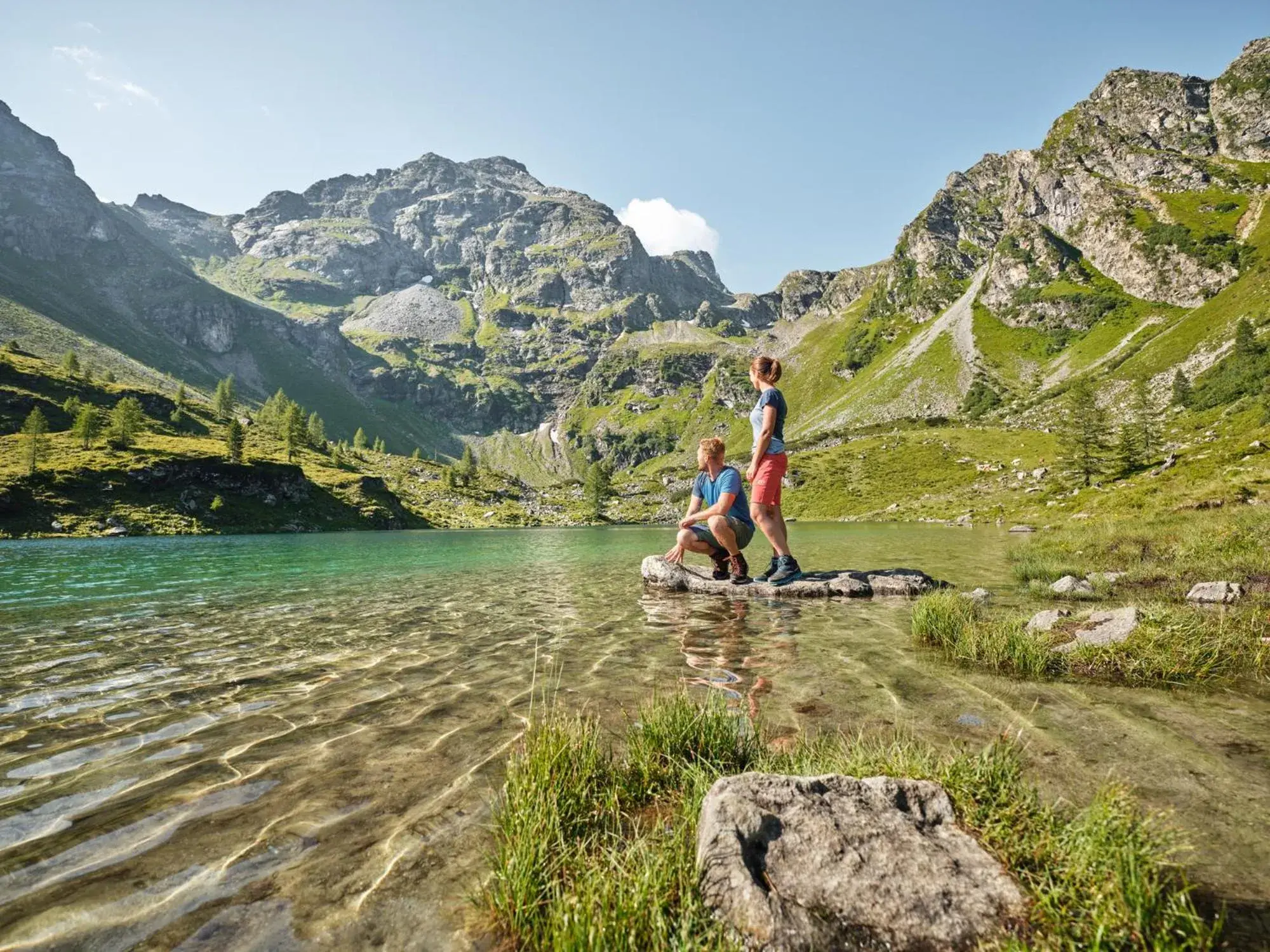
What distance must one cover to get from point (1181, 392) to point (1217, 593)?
147 m

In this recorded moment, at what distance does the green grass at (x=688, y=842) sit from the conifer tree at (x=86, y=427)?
5513 inches

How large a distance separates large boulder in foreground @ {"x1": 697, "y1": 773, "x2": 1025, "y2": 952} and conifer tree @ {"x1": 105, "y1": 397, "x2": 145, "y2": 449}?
14115 cm

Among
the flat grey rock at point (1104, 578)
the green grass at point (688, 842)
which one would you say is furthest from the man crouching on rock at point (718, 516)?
the flat grey rock at point (1104, 578)

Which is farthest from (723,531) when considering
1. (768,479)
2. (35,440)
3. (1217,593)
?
(35,440)

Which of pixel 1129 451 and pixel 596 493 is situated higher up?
pixel 1129 451

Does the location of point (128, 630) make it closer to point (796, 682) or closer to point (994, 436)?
point (796, 682)

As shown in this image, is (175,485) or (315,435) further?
(315,435)

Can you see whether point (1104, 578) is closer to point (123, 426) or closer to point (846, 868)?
point (846, 868)

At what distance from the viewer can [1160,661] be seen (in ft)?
24.6

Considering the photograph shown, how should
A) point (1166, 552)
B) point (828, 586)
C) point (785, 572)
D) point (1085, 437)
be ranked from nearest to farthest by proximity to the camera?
point (785, 572) → point (828, 586) → point (1166, 552) → point (1085, 437)

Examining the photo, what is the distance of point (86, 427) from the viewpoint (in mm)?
102938

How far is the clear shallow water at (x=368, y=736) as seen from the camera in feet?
11.2

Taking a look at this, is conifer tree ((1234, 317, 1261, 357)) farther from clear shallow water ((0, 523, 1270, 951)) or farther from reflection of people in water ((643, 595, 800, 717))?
reflection of people in water ((643, 595, 800, 717))

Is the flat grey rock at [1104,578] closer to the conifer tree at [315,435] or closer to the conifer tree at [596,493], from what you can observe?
the conifer tree at [596,493]
